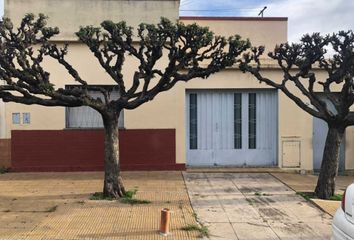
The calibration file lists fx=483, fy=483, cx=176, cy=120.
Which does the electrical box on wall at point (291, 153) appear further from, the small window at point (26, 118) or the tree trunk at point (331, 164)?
the small window at point (26, 118)

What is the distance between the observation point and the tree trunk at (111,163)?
1071cm

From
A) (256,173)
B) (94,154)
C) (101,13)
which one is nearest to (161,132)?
(94,154)

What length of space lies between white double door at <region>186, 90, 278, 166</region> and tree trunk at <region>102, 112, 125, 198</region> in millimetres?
5421

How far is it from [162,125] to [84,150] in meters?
2.62

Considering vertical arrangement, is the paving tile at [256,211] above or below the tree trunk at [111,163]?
below

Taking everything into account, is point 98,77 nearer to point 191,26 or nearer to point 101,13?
point 101,13

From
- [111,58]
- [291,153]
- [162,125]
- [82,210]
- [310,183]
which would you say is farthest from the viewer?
[291,153]

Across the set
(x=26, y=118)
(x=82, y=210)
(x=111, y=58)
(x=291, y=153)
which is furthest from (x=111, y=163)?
(x=291, y=153)

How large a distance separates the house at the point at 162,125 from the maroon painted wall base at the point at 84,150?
0.10ft

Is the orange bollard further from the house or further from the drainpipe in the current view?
the drainpipe

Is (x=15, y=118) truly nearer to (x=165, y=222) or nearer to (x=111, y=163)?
(x=111, y=163)

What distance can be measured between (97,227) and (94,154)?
7.18 m

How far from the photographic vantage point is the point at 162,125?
15.6 meters

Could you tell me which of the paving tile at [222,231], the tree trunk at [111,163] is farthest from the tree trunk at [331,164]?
the tree trunk at [111,163]
